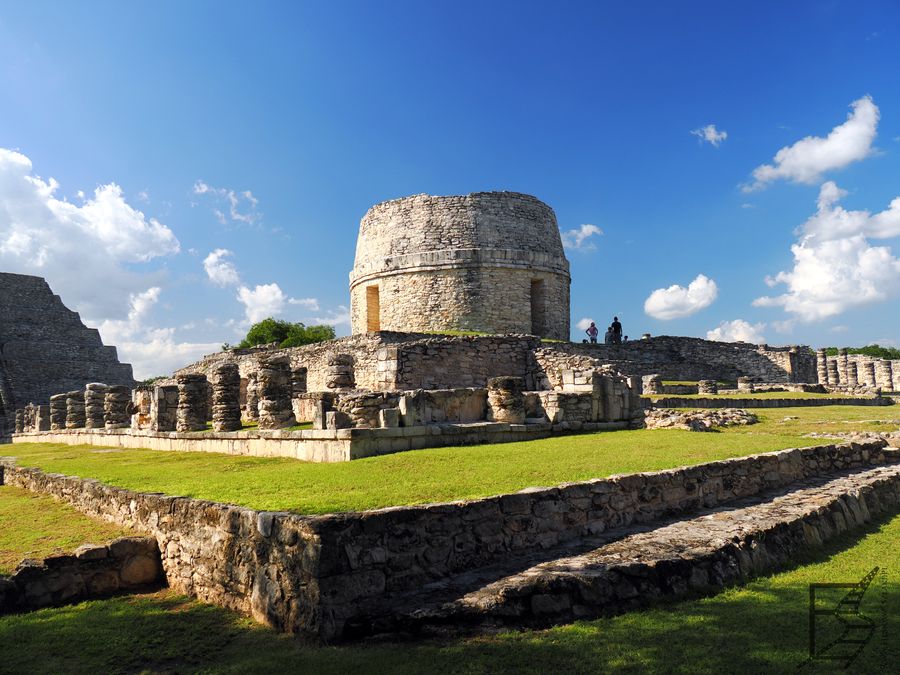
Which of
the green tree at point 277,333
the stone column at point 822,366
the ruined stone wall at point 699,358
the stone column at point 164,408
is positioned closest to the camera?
the stone column at point 164,408

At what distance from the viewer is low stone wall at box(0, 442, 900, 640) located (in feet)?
13.3

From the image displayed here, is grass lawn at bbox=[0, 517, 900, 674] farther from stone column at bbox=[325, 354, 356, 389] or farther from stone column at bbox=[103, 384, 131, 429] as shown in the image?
stone column at bbox=[103, 384, 131, 429]

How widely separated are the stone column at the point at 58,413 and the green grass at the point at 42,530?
11938 millimetres

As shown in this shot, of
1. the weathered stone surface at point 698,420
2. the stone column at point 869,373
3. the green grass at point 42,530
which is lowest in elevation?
the green grass at point 42,530

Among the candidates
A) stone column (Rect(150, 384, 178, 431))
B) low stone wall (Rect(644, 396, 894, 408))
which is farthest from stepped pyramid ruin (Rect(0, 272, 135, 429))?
low stone wall (Rect(644, 396, 894, 408))

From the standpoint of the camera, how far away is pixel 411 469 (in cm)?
654

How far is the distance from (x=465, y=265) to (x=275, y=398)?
12.1m

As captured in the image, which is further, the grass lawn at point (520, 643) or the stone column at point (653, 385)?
the stone column at point (653, 385)

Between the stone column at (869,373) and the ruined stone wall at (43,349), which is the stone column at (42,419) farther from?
the stone column at (869,373)

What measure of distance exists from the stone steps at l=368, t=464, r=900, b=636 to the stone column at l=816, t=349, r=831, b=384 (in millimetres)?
29117

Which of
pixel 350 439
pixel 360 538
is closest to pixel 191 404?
pixel 350 439

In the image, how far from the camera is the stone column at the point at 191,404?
39.6ft

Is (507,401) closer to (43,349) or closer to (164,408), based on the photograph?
(164,408)

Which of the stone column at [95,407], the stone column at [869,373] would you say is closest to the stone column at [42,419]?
the stone column at [95,407]
